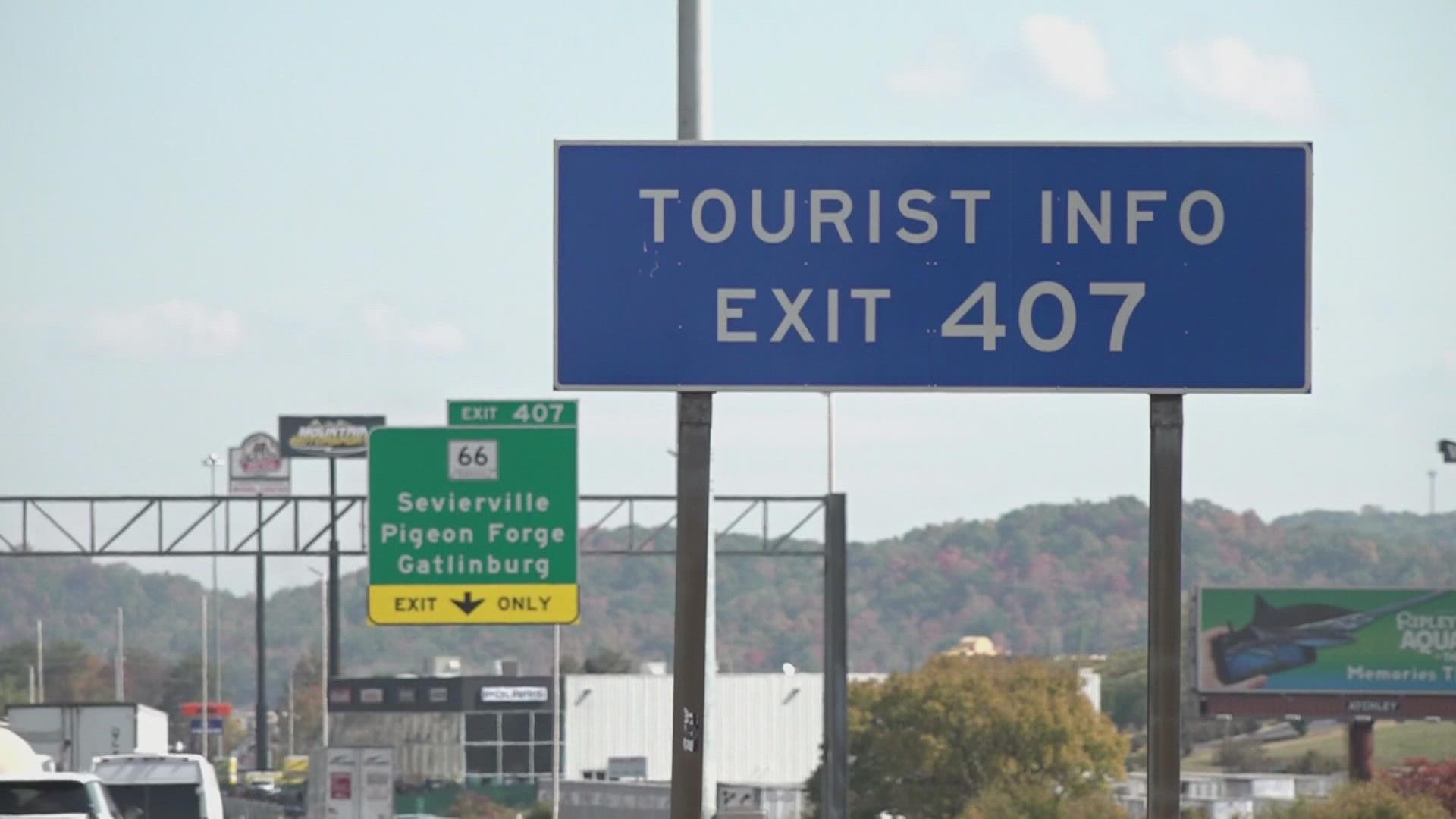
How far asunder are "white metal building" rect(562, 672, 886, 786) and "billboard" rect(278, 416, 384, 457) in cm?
1443

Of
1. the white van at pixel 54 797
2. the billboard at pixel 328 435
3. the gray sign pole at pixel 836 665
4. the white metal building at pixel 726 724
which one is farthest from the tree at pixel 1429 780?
the billboard at pixel 328 435

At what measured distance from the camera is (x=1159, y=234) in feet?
35.5

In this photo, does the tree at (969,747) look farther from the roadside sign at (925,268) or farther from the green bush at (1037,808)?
the roadside sign at (925,268)

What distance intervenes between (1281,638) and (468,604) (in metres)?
51.1

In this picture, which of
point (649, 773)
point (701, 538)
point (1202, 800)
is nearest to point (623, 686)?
point (649, 773)

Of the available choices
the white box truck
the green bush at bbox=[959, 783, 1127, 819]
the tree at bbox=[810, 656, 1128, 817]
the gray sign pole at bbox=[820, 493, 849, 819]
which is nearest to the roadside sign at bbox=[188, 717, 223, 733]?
the tree at bbox=[810, 656, 1128, 817]

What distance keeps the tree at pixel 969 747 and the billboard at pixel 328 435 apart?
95.6 ft

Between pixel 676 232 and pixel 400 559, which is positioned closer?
pixel 676 232

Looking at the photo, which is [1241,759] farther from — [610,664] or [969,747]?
[969,747]

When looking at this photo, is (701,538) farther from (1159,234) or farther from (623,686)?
(623,686)

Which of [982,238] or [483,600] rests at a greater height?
[982,238]

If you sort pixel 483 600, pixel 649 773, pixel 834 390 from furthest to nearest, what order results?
pixel 649 773, pixel 483 600, pixel 834 390

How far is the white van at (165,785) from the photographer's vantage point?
34.9 m

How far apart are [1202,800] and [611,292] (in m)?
56.8
